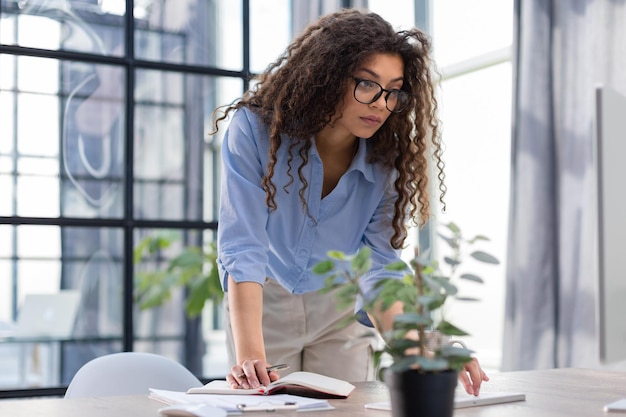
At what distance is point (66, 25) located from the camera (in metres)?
2.85

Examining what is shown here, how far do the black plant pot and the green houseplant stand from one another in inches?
81.5

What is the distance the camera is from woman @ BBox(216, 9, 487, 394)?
188cm

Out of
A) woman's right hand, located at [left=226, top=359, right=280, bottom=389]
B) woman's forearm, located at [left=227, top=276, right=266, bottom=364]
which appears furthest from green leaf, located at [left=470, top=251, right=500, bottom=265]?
woman's forearm, located at [left=227, top=276, right=266, bottom=364]

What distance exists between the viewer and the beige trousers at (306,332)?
6.64ft

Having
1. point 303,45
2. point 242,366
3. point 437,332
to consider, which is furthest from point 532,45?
point 437,332

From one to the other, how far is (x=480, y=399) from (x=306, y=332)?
71 centimetres

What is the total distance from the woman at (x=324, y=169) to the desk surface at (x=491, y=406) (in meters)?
0.38

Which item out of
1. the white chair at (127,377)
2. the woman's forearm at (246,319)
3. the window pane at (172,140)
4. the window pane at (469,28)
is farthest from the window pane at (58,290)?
the window pane at (469,28)

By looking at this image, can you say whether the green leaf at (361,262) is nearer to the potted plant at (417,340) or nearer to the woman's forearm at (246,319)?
the potted plant at (417,340)

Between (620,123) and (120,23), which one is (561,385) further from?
(120,23)

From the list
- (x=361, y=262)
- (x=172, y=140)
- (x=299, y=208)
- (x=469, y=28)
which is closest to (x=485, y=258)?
A: (x=361, y=262)

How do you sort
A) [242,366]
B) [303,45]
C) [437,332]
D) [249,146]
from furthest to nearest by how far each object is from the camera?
[303,45] < [249,146] < [242,366] < [437,332]

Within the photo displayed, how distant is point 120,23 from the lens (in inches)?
115

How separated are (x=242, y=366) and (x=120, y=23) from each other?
1771 mm
